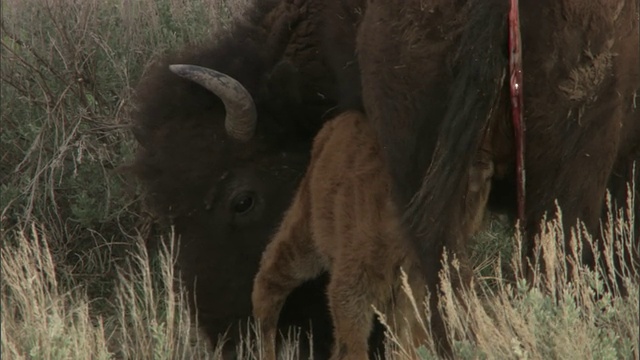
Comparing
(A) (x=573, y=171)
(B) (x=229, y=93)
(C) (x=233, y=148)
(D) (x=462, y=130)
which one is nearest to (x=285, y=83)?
(B) (x=229, y=93)

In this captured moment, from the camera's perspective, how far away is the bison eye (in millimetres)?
6594

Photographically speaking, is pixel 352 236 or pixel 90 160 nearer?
pixel 352 236

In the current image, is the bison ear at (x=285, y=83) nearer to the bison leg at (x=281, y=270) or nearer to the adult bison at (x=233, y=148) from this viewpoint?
the adult bison at (x=233, y=148)

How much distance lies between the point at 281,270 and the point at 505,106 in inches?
81.5

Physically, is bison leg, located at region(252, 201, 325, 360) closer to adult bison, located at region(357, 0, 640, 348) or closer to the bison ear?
the bison ear

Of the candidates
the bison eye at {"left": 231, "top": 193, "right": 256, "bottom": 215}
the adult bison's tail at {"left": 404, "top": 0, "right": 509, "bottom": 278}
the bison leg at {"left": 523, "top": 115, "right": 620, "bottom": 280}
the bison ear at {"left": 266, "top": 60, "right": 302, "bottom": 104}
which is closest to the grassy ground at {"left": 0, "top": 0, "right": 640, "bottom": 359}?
the bison eye at {"left": 231, "top": 193, "right": 256, "bottom": 215}

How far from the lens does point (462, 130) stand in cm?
471

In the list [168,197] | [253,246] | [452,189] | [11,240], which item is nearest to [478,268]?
[253,246]

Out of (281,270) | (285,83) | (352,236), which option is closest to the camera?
(352,236)

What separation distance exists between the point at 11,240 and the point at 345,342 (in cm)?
291

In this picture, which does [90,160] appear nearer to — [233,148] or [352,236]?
[233,148]

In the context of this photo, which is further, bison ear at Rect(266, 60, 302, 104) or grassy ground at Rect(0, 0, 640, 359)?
grassy ground at Rect(0, 0, 640, 359)

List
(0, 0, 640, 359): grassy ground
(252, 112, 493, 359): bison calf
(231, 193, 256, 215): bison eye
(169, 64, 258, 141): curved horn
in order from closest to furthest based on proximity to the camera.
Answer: (252, 112, 493, 359): bison calf → (169, 64, 258, 141): curved horn → (231, 193, 256, 215): bison eye → (0, 0, 640, 359): grassy ground

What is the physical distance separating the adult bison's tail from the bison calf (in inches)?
20.1
